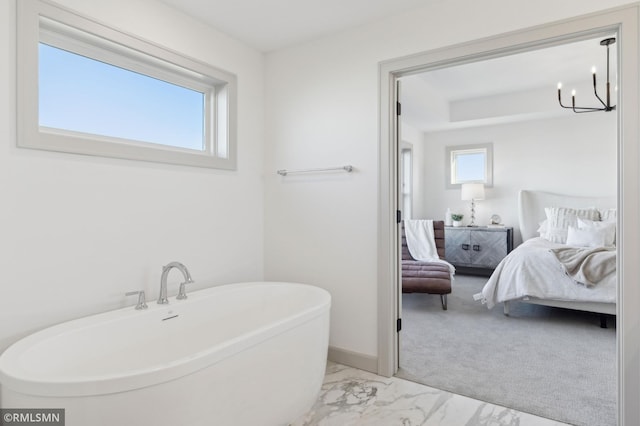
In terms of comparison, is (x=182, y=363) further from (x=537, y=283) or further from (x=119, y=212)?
(x=537, y=283)

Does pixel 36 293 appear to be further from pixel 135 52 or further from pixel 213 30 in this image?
pixel 213 30

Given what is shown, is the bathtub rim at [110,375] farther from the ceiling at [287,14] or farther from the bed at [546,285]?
the bed at [546,285]

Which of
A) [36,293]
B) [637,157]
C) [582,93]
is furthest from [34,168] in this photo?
[582,93]

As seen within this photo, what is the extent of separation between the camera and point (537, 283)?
3.50 meters

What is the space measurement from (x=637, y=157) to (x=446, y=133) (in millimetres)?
4638

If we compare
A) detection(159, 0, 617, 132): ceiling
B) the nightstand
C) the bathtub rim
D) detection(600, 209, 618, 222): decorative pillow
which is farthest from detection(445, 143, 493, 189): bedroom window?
the bathtub rim

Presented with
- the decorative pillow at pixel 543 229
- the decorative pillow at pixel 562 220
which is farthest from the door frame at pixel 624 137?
the decorative pillow at pixel 543 229

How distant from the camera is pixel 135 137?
2338 millimetres

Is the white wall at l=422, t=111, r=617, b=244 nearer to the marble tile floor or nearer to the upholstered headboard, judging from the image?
the upholstered headboard

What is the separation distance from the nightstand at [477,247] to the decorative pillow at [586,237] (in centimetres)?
102

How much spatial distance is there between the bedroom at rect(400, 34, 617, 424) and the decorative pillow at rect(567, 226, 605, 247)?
99cm

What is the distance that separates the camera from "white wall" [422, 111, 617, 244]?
16.5 ft

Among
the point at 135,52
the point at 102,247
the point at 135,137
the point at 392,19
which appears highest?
the point at 392,19

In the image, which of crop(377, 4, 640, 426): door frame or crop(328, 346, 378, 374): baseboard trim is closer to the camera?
crop(377, 4, 640, 426): door frame
